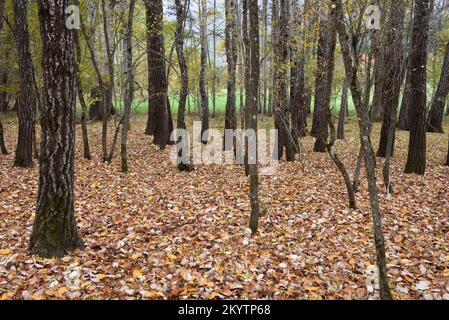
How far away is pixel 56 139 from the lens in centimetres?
493

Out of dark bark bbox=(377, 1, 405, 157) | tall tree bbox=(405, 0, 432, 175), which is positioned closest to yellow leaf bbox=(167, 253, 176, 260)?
dark bark bbox=(377, 1, 405, 157)

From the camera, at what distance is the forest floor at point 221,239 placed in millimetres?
4688

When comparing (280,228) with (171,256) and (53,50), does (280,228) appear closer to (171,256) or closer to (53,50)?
(171,256)

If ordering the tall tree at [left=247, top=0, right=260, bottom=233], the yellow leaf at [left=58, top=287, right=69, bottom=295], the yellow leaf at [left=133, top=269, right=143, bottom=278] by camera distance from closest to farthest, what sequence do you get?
the yellow leaf at [left=58, top=287, right=69, bottom=295]
the yellow leaf at [left=133, top=269, right=143, bottom=278]
the tall tree at [left=247, top=0, right=260, bottom=233]

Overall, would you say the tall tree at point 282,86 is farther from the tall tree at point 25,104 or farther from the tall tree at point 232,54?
the tall tree at point 25,104

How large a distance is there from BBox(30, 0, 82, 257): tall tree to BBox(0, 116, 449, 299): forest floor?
1.13ft

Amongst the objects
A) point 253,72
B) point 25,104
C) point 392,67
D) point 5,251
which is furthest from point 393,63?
point 25,104

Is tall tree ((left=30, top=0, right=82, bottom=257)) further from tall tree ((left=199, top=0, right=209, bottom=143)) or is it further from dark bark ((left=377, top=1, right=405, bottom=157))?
tall tree ((left=199, top=0, right=209, bottom=143))

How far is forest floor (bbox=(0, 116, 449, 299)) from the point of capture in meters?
4.69

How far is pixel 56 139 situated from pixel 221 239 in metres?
3.22

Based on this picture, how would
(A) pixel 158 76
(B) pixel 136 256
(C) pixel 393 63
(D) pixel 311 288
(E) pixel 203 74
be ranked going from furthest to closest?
(A) pixel 158 76 → (E) pixel 203 74 → (C) pixel 393 63 → (B) pixel 136 256 → (D) pixel 311 288

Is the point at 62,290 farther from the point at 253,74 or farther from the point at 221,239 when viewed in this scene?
the point at 253,74

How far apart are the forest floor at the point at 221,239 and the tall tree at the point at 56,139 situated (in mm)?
343

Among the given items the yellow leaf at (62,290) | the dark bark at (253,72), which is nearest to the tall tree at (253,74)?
the dark bark at (253,72)
